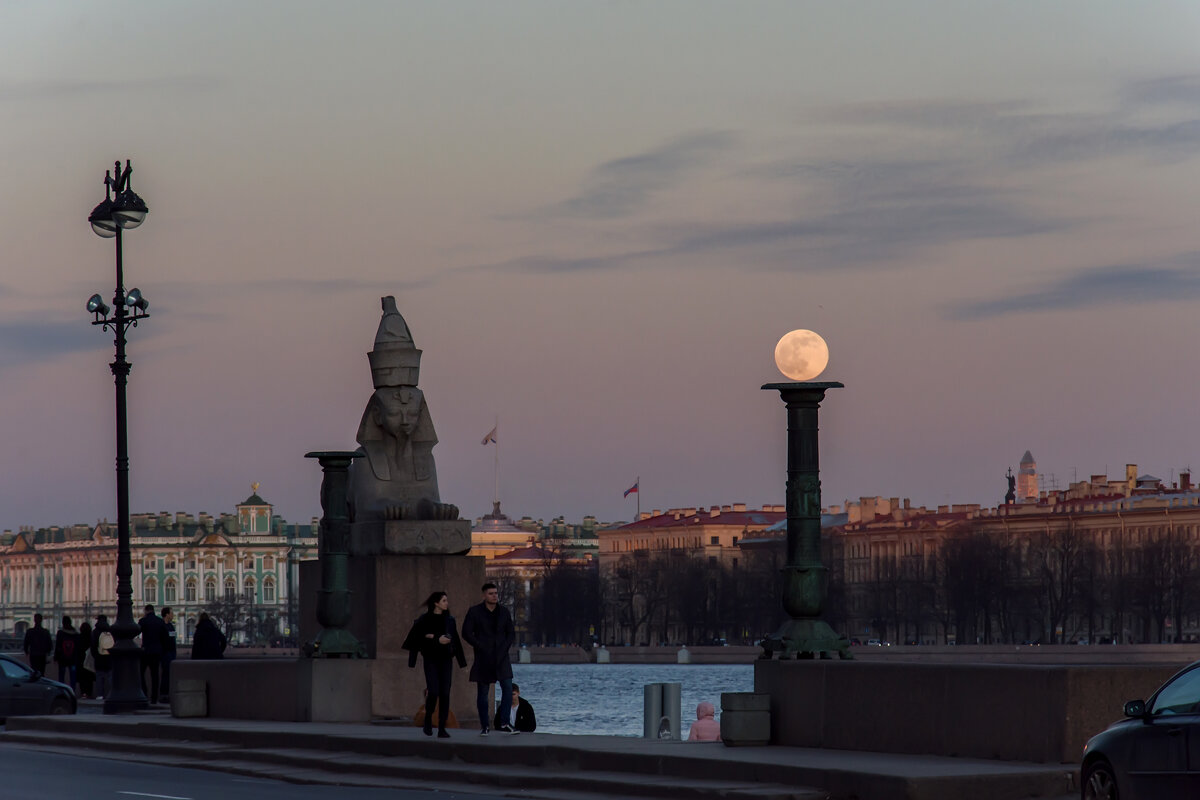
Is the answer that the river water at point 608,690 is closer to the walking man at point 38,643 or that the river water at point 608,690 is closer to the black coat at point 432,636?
the black coat at point 432,636

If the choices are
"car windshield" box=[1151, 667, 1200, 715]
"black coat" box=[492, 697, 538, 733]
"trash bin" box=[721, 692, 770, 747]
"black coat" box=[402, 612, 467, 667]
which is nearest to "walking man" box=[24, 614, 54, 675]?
"black coat" box=[492, 697, 538, 733]

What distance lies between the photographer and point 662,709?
31266mm

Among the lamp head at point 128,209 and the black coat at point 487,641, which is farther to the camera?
the lamp head at point 128,209

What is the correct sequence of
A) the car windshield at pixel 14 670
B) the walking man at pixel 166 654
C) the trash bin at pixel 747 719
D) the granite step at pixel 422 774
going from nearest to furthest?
the granite step at pixel 422 774
the trash bin at pixel 747 719
the car windshield at pixel 14 670
the walking man at pixel 166 654

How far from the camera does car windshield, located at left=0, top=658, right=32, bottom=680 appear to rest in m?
37.1

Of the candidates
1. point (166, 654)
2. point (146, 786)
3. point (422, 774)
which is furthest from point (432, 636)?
point (166, 654)

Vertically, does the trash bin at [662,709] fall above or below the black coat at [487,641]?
below

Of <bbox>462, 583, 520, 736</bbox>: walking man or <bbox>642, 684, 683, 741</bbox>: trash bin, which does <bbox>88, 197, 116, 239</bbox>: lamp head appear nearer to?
<bbox>642, 684, 683, 741</bbox>: trash bin

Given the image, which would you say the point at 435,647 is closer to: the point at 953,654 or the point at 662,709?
the point at 662,709

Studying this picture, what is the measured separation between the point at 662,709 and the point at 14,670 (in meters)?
11.7

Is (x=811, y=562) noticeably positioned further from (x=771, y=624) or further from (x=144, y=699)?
(x=771, y=624)

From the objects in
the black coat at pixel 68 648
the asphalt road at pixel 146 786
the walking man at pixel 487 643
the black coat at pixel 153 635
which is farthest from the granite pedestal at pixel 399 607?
the black coat at pixel 68 648

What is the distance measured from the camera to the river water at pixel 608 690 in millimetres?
71562

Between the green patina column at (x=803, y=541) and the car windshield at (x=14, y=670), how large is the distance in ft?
60.7
